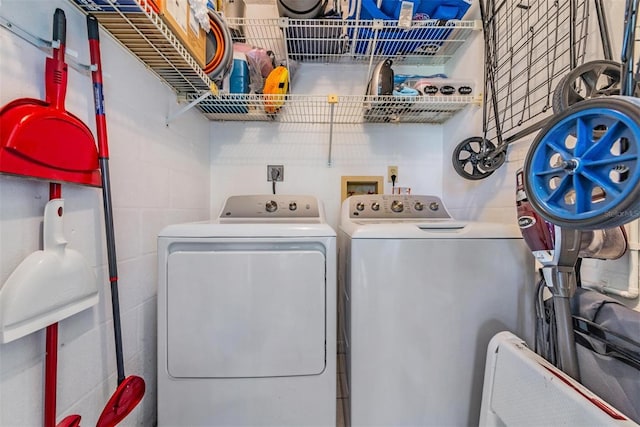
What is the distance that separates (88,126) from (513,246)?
1.64 meters

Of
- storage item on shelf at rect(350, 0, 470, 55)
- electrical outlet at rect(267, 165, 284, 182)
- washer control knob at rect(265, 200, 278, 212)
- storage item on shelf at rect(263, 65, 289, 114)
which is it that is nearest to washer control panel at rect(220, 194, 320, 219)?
washer control knob at rect(265, 200, 278, 212)

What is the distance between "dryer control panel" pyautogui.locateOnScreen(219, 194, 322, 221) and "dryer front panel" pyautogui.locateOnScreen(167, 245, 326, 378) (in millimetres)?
592

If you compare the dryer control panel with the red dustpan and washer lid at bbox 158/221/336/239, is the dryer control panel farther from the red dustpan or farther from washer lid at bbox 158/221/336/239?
the red dustpan

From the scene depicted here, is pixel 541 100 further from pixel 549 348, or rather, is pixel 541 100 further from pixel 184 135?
pixel 184 135

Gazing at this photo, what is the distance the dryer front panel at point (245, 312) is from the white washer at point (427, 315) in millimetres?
169

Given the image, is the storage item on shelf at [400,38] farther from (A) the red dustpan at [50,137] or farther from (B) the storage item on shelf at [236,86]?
(A) the red dustpan at [50,137]

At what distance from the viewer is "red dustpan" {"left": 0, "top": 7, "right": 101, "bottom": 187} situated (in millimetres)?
653

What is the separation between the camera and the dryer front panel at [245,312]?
1072 millimetres

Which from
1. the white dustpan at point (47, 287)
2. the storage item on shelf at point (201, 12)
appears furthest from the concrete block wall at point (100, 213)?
the storage item on shelf at point (201, 12)

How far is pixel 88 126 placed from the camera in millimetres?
959

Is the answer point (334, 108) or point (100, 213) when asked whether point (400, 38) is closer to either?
point (334, 108)

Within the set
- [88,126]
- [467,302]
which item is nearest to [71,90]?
[88,126]

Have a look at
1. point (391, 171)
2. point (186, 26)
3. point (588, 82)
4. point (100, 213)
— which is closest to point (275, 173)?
point (391, 171)

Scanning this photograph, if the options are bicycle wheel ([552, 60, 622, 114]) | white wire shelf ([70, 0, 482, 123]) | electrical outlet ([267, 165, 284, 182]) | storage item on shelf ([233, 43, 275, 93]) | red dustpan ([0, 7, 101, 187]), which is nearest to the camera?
red dustpan ([0, 7, 101, 187])
